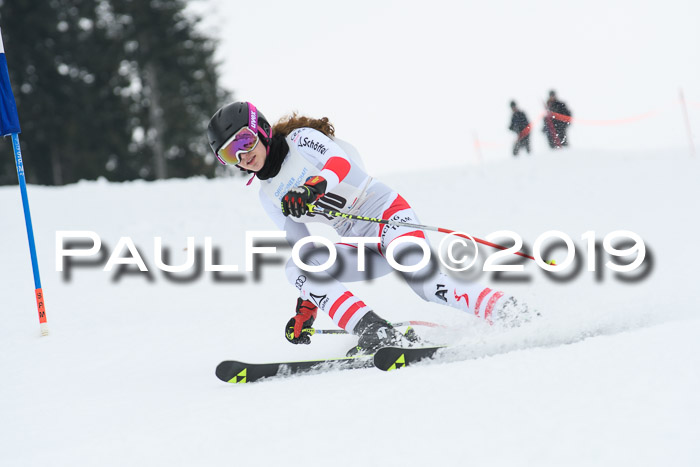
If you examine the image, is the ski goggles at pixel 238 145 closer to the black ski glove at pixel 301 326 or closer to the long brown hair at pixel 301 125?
the long brown hair at pixel 301 125

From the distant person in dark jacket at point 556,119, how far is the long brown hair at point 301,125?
6.61 meters

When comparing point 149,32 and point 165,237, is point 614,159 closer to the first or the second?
point 165,237

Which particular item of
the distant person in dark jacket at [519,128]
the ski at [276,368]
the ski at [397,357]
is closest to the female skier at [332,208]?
the ski at [276,368]

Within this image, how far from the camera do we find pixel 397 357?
307cm

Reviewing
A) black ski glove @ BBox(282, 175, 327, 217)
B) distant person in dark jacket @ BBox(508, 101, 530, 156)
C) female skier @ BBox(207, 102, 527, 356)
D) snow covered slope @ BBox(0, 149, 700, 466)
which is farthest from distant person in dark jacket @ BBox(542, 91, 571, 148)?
black ski glove @ BBox(282, 175, 327, 217)

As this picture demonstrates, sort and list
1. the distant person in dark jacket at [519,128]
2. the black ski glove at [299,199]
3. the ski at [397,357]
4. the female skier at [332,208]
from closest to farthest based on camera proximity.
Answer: the ski at [397,357], the black ski glove at [299,199], the female skier at [332,208], the distant person in dark jacket at [519,128]

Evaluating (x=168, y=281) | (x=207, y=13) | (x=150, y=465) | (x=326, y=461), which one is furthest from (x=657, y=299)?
(x=207, y=13)

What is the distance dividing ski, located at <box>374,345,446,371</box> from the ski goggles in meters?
1.32

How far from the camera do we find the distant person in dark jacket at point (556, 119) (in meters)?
10.1

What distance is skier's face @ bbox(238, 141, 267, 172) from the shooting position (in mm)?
3588

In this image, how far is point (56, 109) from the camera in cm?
2242

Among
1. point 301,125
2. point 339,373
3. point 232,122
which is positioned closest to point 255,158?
point 232,122

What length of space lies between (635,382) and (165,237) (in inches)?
290

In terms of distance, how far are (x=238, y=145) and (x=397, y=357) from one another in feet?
4.66
